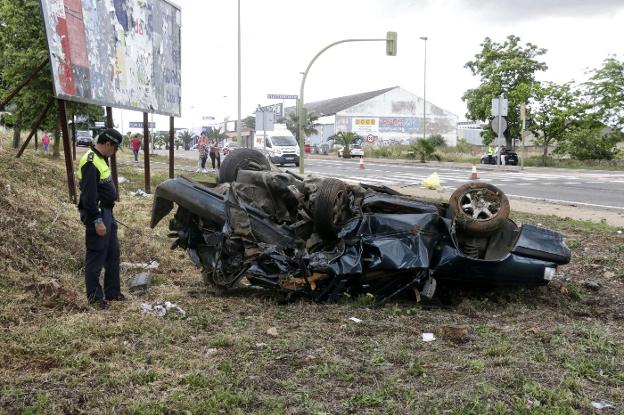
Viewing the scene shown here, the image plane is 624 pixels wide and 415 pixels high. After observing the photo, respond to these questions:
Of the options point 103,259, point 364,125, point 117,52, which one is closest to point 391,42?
point 117,52

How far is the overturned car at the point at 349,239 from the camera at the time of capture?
5.15 m

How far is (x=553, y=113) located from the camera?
131 ft

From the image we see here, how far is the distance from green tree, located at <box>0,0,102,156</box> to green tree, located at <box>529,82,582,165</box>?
3030 centimetres

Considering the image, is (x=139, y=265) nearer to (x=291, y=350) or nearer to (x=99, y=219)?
(x=99, y=219)

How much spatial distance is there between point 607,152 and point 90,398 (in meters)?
38.2

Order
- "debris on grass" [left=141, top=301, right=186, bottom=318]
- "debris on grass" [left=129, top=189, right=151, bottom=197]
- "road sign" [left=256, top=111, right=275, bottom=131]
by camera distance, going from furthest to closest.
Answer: "road sign" [left=256, top=111, right=275, bottom=131] → "debris on grass" [left=129, top=189, right=151, bottom=197] → "debris on grass" [left=141, top=301, right=186, bottom=318]

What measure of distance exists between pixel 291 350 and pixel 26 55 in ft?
53.3

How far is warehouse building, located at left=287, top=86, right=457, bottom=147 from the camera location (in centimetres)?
6950

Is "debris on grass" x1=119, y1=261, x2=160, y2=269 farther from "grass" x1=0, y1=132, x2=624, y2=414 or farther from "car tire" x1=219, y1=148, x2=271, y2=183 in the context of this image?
"car tire" x1=219, y1=148, x2=271, y2=183

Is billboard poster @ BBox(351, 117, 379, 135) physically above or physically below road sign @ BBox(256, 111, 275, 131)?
above

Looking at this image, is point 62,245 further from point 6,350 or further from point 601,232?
point 601,232

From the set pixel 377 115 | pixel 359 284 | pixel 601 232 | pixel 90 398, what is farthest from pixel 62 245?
pixel 377 115

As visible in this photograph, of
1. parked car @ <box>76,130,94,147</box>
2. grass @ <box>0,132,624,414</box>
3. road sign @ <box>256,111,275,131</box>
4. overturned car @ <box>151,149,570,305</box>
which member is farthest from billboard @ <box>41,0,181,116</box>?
parked car @ <box>76,130,94,147</box>

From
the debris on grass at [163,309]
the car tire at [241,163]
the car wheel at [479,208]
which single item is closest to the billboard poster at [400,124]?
the car tire at [241,163]
